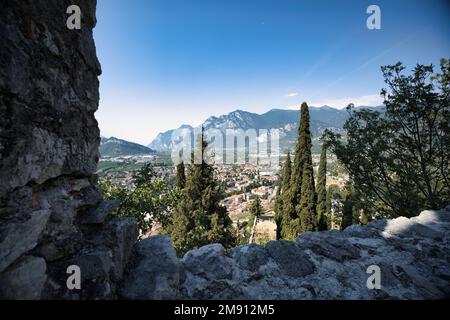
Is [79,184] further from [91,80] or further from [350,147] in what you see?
[350,147]

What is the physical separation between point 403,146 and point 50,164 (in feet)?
37.6

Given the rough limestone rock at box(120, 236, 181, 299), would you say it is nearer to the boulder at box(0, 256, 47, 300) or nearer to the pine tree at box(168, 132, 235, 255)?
the boulder at box(0, 256, 47, 300)

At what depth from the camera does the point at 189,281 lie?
232 cm

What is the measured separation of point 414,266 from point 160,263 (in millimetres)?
3147

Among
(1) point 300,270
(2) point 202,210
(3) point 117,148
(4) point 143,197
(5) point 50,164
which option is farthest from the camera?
(3) point 117,148

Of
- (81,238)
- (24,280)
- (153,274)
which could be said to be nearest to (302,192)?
(153,274)

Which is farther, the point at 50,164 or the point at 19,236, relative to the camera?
the point at 50,164

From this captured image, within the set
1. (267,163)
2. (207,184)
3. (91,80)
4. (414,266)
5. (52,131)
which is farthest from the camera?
(267,163)

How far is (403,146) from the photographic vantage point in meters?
9.15

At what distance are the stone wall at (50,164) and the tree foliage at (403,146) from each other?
33.3ft

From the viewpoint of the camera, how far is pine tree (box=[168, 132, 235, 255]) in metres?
12.1

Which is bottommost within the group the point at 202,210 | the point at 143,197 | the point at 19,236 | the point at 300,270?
the point at 202,210

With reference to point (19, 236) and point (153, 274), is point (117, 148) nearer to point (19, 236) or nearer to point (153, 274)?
point (153, 274)
